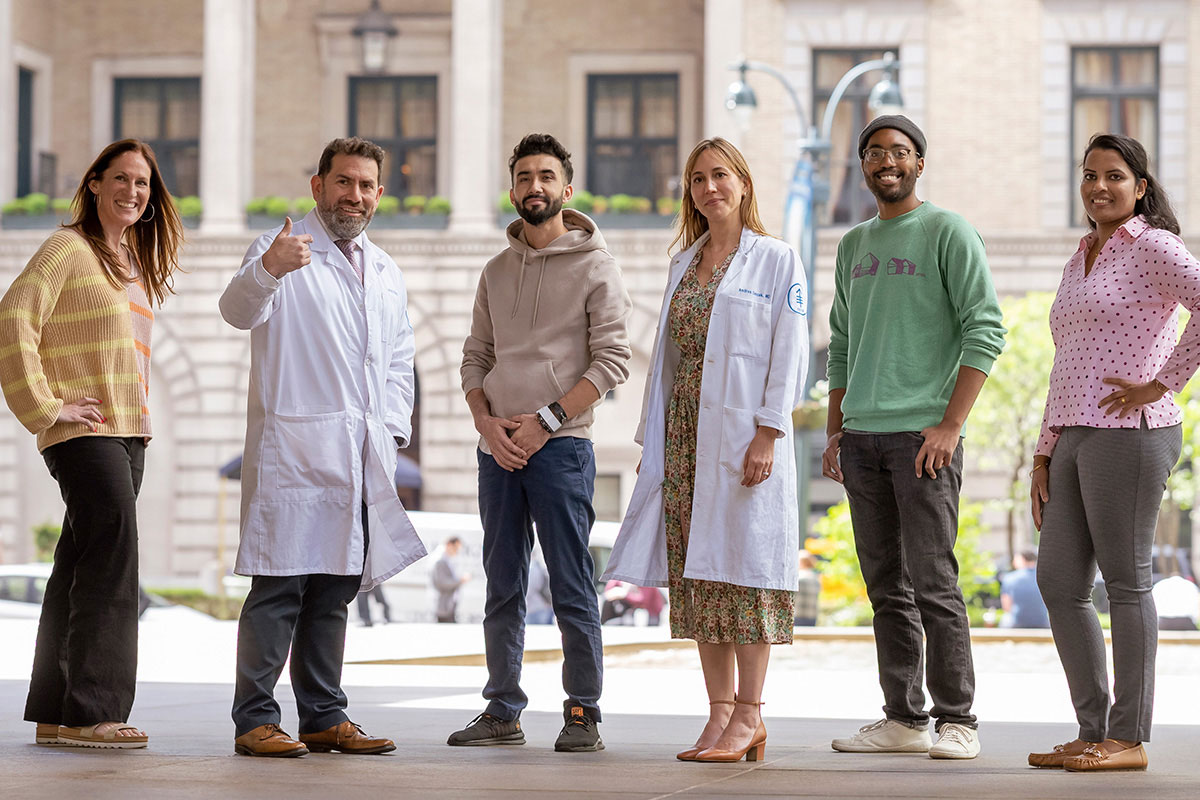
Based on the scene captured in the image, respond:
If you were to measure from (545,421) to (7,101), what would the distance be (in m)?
27.0

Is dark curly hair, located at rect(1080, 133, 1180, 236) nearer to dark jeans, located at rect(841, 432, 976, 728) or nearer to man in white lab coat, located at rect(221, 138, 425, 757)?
dark jeans, located at rect(841, 432, 976, 728)

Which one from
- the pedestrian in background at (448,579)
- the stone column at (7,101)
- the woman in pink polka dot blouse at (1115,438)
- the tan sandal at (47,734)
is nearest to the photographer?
the woman in pink polka dot blouse at (1115,438)

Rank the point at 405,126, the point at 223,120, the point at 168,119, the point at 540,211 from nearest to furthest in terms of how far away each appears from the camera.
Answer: the point at 540,211, the point at 223,120, the point at 405,126, the point at 168,119

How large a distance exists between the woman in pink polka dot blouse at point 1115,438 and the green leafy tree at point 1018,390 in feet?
59.7

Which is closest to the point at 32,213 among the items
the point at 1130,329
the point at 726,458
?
the point at 726,458

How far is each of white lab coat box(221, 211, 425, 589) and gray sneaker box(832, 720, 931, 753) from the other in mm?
1693

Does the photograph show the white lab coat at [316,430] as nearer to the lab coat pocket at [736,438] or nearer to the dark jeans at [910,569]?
the lab coat pocket at [736,438]

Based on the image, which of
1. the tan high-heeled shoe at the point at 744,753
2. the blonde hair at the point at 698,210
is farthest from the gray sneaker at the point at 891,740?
the blonde hair at the point at 698,210

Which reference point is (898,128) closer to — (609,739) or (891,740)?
(891,740)

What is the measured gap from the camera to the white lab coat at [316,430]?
5.67 metres

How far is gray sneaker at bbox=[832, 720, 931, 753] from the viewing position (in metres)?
5.74

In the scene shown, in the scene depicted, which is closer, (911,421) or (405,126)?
(911,421)

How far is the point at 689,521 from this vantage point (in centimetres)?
563

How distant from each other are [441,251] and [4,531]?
9.36 metres
